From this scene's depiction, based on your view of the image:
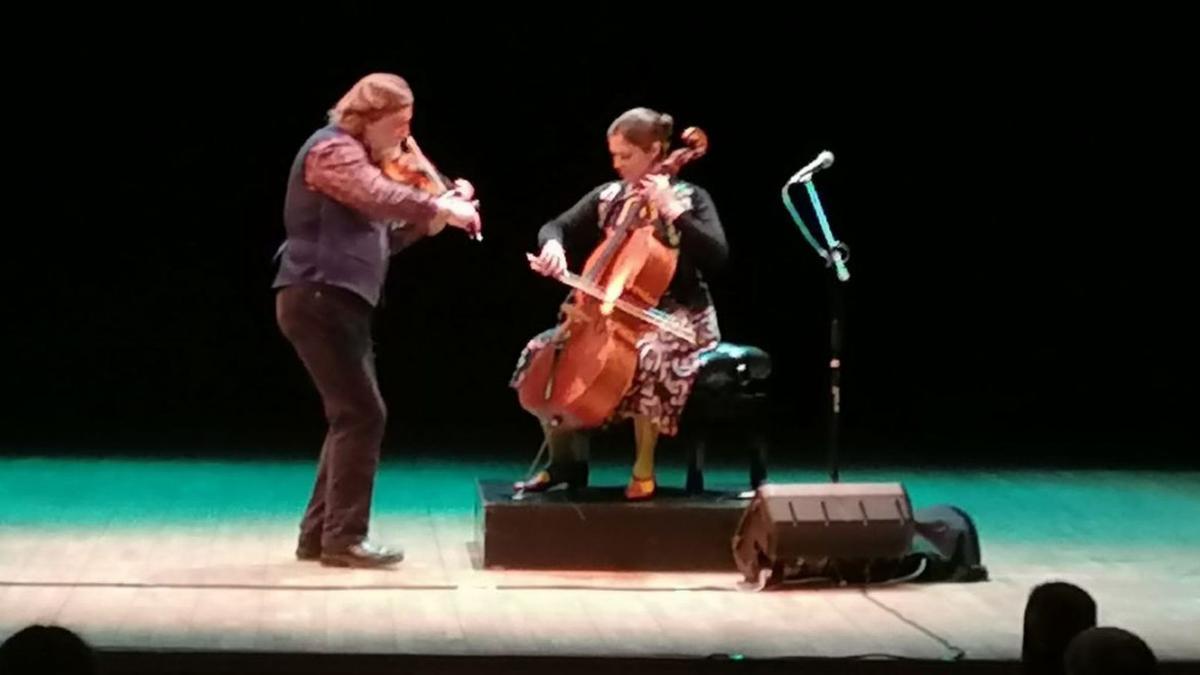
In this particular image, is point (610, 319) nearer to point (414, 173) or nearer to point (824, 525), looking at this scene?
point (414, 173)

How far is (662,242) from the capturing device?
18.4 ft

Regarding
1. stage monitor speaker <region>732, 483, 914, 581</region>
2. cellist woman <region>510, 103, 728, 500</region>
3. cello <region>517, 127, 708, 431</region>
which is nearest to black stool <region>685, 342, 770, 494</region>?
cellist woman <region>510, 103, 728, 500</region>

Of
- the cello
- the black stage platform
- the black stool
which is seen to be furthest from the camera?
the black stool

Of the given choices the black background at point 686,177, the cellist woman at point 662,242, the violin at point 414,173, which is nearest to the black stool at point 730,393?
the cellist woman at point 662,242

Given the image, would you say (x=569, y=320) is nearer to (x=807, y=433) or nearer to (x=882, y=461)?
(x=882, y=461)

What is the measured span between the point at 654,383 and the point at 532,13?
10.2 feet

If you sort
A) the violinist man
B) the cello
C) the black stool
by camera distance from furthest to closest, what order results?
the black stool, the cello, the violinist man

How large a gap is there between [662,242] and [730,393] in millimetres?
494

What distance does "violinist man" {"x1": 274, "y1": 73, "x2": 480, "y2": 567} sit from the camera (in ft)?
17.7

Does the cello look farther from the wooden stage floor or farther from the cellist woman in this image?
the wooden stage floor

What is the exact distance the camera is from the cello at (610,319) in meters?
5.56

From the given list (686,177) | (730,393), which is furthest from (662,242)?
(686,177)

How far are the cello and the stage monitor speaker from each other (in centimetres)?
49

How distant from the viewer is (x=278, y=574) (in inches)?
217
